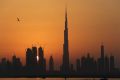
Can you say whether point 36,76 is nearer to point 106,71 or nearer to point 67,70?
point 67,70

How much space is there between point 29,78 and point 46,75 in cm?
1161

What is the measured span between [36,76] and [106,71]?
81.5 feet

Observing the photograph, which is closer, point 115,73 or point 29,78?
point 115,73

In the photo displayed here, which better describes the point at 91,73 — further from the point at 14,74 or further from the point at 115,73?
the point at 14,74

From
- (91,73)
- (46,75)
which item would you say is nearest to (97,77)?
(91,73)

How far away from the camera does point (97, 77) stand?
175250 millimetres

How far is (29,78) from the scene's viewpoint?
192m

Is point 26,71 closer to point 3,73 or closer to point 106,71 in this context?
point 3,73

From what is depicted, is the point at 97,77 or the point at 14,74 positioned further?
the point at 14,74

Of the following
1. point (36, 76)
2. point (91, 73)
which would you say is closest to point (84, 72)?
point (91, 73)

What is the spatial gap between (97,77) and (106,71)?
5.53 metres

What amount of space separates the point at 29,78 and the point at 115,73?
114 feet

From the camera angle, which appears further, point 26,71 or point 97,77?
point 26,71

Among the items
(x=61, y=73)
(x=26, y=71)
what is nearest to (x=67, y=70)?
(x=61, y=73)
